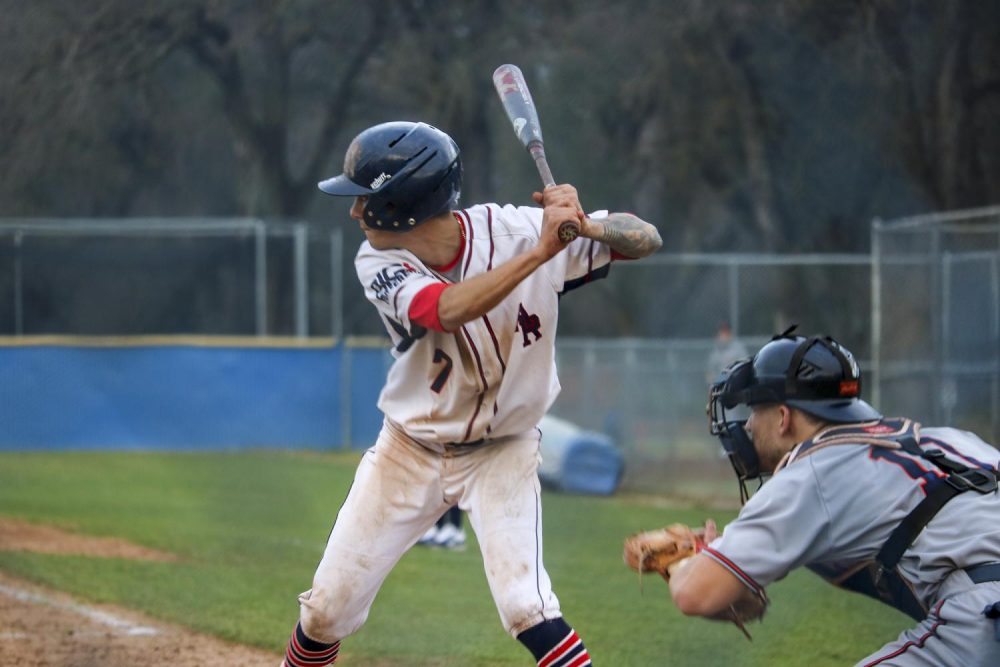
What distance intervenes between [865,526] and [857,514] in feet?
0.12

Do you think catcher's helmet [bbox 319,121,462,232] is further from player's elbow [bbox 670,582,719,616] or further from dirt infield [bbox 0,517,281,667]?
dirt infield [bbox 0,517,281,667]

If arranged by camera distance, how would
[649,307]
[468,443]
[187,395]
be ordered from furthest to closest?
[649,307], [187,395], [468,443]

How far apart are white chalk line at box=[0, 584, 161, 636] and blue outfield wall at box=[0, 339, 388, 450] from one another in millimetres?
9905

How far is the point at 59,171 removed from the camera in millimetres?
26844

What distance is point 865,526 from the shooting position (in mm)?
3166

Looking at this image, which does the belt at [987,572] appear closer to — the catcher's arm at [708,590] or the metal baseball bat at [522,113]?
the catcher's arm at [708,590]

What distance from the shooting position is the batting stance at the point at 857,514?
3139 millimetres

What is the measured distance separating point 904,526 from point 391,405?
186 cm

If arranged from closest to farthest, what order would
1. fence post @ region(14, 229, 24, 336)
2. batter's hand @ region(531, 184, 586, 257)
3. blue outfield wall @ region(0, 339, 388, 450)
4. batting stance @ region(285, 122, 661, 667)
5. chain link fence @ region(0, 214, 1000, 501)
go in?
1. batter's hand @ region(531, 184, 586, 257)
2. batting stance @ region(285, 122, 661, 667)
3. chain link fence @ region(0, 214, 1000, 501)
4. blue outfield wall @ region(0, 339, 388, 450)
5. fence post @ region(14, 229, 24, 336)

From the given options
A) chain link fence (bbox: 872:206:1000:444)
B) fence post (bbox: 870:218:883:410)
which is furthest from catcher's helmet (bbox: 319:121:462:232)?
fence post (bbox: 870:218:883:410)

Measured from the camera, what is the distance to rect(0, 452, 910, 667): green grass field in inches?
266

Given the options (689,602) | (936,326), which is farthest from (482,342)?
(936,326)

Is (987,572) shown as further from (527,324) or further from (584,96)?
(584,96)

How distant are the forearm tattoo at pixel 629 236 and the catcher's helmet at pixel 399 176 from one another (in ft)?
1.73
